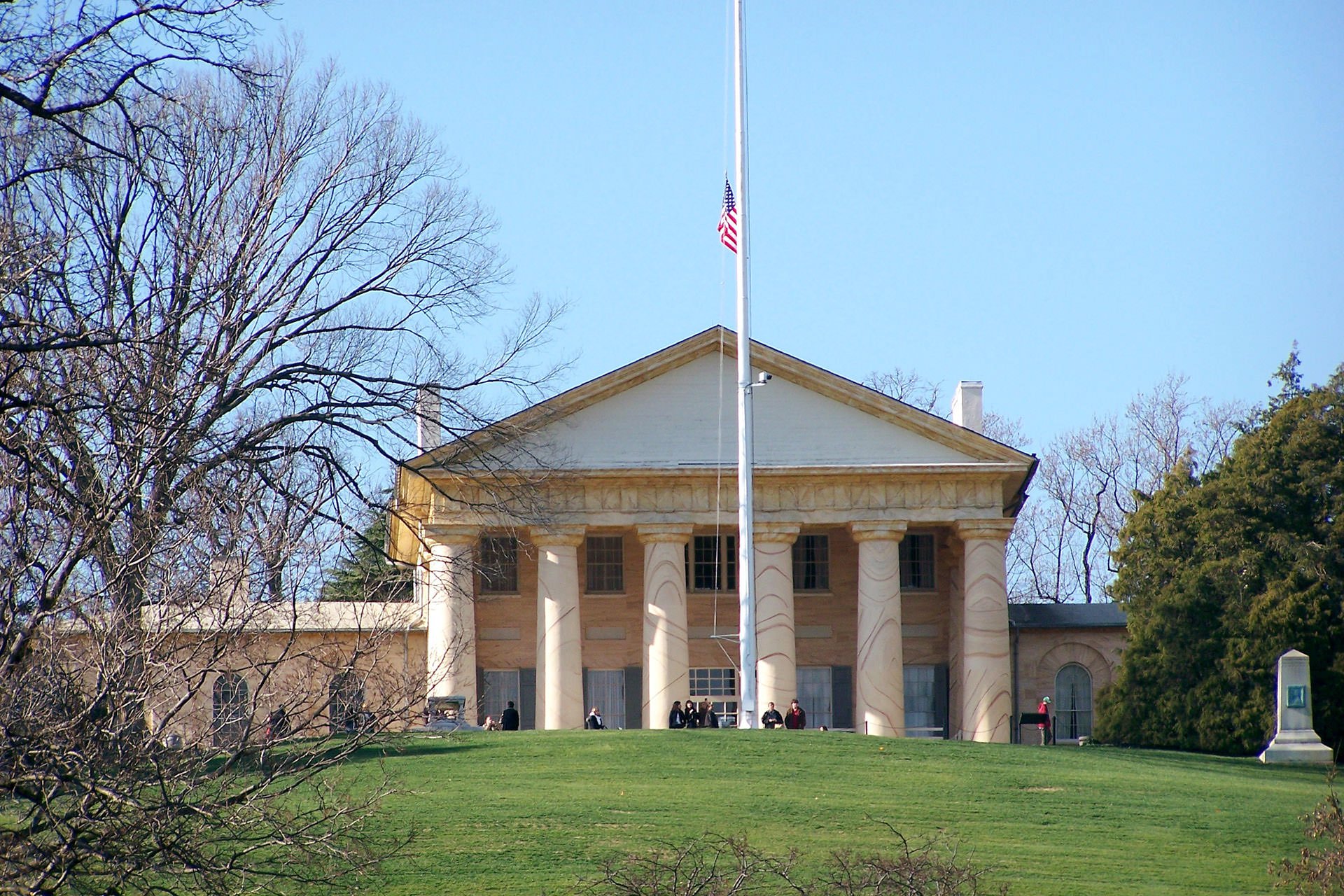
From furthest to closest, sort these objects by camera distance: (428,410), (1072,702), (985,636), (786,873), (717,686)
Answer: (1072,702) → (717,686) → (985,636) → (428,410) → (786,873)

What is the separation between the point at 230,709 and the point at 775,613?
111 ft

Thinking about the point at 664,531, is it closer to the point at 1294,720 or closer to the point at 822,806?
the point at 1294,720

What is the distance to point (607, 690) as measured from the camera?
1940 inches

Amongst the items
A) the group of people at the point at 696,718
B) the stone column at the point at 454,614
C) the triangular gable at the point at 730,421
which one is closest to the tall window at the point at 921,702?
the group of people at the point at 696,718

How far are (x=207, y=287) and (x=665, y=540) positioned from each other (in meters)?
32.7

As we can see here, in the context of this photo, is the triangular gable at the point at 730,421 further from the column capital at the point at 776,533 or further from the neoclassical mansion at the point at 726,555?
the column capital at the point at 776,533

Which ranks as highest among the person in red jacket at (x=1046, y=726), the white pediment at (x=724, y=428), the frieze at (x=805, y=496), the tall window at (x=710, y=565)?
the white pediment at (x=724, y=428)

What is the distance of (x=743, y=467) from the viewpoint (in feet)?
126

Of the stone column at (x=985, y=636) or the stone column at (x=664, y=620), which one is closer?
the stone column at (x=664, y=620)

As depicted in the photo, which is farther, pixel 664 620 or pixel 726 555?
pixel 726 555

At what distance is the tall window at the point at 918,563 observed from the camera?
50.7m

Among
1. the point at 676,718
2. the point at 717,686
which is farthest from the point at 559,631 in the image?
the point at 717,686

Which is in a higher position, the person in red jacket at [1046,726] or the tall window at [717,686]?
the tall window at [717,686]

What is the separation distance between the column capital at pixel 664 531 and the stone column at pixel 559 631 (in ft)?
5.61
